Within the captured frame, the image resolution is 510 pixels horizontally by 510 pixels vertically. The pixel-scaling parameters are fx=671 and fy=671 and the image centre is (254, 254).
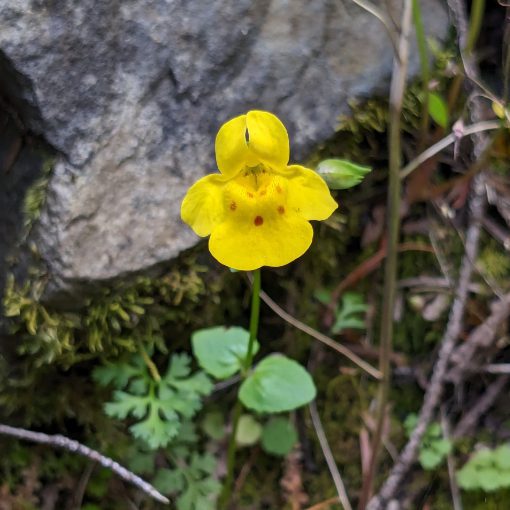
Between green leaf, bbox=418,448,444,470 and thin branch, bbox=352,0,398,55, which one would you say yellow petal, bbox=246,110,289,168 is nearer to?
thin branch, bbox=352,0,398,55

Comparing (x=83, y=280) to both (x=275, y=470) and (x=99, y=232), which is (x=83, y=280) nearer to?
(x=99, y=232)

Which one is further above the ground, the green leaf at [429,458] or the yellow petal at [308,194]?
the yellow petal at [308,194]

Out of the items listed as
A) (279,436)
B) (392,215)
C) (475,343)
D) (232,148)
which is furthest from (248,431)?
(232,148)

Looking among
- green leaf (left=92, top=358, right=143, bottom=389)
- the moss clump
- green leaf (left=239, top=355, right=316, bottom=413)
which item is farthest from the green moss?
green leaf (left=239, top=355, right=316, bottom=413)

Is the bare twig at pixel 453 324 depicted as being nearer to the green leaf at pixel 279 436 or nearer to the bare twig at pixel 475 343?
the bare twig at pixel 475 343

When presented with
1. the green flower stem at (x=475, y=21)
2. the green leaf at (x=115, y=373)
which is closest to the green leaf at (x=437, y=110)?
the green flower stem at (x=475, y=21)

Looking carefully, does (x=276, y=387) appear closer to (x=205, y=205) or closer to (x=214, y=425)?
(x=214, y=425)
